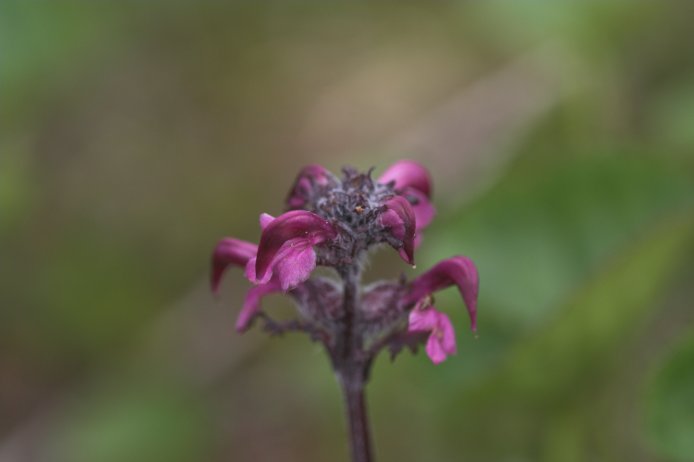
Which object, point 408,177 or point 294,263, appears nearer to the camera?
point 294,263

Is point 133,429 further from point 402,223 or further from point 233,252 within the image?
point 402,223

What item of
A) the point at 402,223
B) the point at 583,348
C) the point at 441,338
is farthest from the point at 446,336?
the point at 583,348

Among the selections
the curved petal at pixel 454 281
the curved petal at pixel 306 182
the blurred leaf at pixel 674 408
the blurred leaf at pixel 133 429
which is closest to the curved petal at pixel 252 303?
the curved petal at pixel 306 182

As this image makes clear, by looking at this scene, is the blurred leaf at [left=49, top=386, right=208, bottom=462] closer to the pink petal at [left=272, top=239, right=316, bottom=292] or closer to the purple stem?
the purple stem

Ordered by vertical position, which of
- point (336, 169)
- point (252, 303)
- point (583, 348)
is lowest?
point (252, 303)

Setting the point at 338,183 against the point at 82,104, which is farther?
the point at 82,104

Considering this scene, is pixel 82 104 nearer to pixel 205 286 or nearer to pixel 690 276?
pixel 205 286

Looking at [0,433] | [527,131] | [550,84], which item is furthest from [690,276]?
[0,433]
